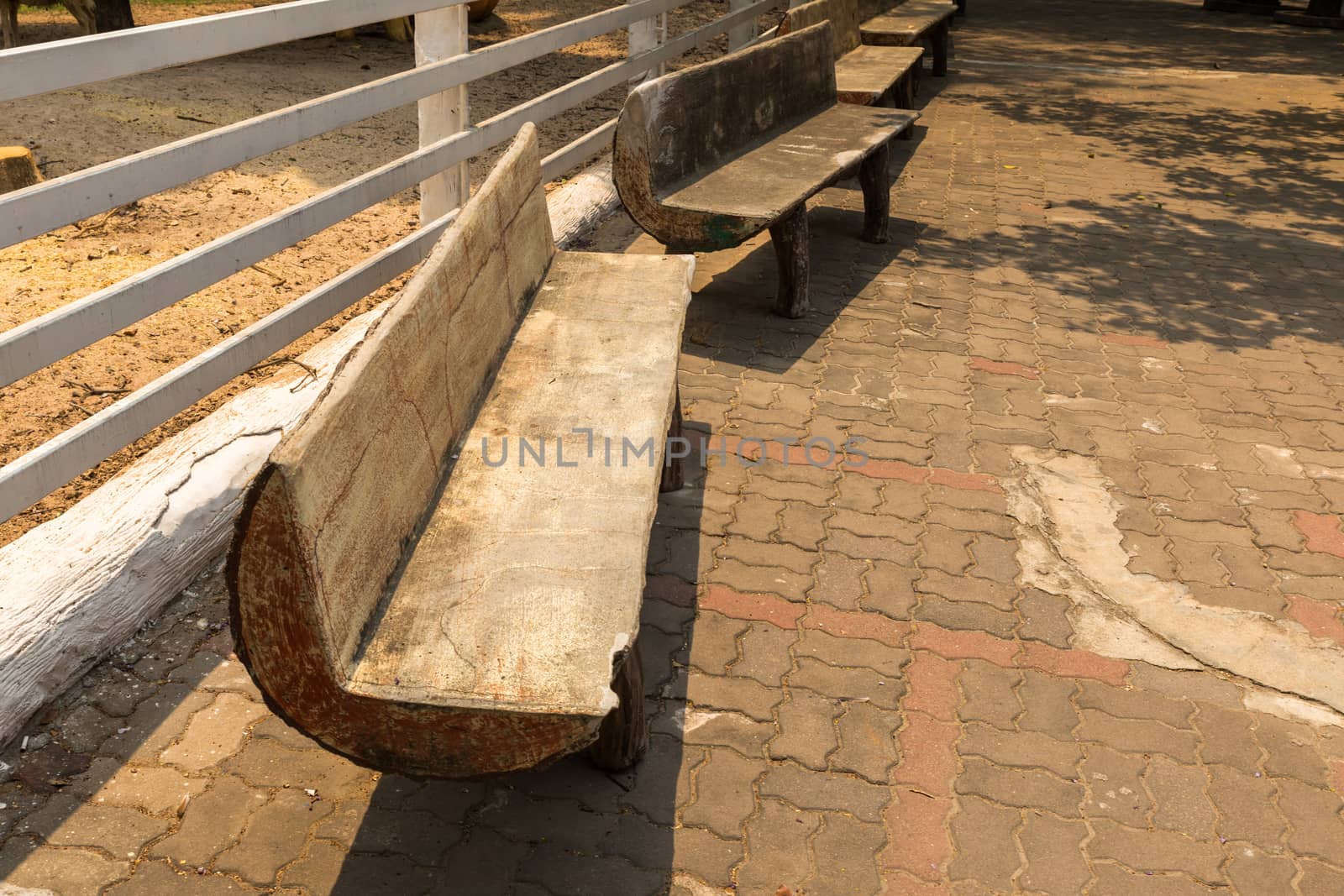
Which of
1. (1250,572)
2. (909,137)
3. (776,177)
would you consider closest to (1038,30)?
(909,137)

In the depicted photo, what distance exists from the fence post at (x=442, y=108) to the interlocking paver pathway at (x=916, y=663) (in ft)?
4.22

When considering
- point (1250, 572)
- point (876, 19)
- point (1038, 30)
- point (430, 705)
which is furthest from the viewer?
point (1038, 30)

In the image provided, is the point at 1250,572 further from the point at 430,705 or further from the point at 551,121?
the point at 551,121

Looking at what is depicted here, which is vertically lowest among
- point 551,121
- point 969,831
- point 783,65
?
point 969,831

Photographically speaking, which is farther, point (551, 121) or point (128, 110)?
point (551, 121)

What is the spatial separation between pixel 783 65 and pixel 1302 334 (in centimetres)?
297

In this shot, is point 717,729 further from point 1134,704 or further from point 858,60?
point 858,60

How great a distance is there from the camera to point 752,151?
20.3 feet

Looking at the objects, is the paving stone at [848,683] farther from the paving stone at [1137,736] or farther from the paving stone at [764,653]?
the paving stone at [1137,736]

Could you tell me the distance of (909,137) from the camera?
31.1 feet

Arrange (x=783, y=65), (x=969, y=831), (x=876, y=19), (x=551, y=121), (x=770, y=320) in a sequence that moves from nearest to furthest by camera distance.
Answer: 1. (x=969, y=831)
2. (x=770, y=320)
3. (x=783, y=65)
4. (x=551, y=121)
5. (x=876, y=19)

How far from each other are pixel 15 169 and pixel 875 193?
174 inches

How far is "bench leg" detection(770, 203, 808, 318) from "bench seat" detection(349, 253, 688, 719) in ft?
5.33

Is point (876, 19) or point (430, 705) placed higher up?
point (876, 19)
